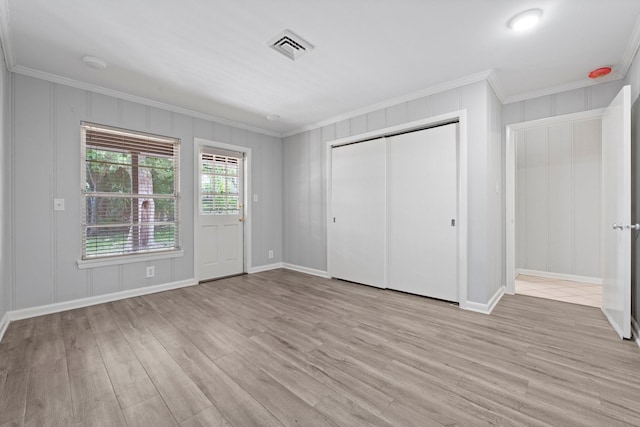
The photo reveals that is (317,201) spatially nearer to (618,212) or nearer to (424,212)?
(424,212)

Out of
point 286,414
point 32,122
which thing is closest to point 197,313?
point 286,414

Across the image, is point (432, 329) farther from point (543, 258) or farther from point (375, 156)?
point (543, 258)

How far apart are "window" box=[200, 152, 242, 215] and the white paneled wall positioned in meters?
4.83

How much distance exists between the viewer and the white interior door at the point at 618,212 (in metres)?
2.25

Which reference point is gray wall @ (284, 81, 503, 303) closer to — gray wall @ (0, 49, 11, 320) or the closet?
the closet

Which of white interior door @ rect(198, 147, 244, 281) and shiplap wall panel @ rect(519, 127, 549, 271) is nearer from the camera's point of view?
white interior door @ rect(198, 147, 244, 281)

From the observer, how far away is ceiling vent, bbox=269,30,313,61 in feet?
7.61

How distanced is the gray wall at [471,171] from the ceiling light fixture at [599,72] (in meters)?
0.82

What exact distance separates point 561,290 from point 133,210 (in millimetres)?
5754

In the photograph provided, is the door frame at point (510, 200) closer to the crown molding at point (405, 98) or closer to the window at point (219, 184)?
the crown molding at point (405, 98)

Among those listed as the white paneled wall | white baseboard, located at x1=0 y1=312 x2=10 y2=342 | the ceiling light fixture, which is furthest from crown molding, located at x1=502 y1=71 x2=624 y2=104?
white baseboard, located at x1=0 y1=312 x2=10 y2=342

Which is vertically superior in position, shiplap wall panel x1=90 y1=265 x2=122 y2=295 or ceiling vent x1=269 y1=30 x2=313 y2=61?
ceiling vent x1=269 y1=30 x2=313 y2=61

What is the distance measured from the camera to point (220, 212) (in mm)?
4508

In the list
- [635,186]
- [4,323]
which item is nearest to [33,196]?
[4,323]
